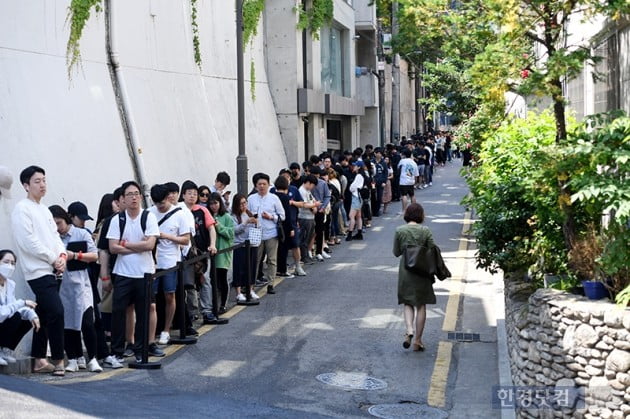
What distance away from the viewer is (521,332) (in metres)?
9.86

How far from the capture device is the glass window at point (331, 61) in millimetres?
35500

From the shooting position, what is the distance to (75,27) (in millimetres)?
16438

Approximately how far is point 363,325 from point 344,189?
1013cm

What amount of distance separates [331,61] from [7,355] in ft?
92.0

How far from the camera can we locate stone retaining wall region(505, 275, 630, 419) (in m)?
8.23

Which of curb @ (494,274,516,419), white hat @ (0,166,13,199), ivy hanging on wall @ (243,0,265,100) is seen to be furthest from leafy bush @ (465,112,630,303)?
ivy hanging on wall @ (243,0,265,100)

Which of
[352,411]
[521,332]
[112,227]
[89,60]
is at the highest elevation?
[89,60]

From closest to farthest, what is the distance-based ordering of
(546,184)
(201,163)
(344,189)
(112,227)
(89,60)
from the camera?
(546,184) → (112,227) → (89,60) → (201,163) → (344,189)

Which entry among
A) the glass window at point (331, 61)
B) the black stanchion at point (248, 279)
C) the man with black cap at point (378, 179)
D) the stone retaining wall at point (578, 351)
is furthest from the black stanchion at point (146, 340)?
the glass window at point (331, 61)

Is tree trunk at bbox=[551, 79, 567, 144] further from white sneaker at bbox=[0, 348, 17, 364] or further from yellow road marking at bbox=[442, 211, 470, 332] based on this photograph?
white sneaker at bbox=[0, 348, 17, 364]

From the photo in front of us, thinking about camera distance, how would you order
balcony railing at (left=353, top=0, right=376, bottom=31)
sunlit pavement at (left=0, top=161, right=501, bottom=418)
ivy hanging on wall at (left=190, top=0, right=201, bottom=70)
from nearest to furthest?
sunlit pavement at (left=0, top=161, right=501, bottom=418) → ivy hanging on wall at (left=190, top=0, right=201, bottom=70) → balcony railing at (left=353, top=0, right=376, bottom=31)

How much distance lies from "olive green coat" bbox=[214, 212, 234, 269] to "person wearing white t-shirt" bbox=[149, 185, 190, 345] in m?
2.00

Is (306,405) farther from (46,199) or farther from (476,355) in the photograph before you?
(46,199)

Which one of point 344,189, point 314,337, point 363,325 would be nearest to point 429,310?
point 363,325
